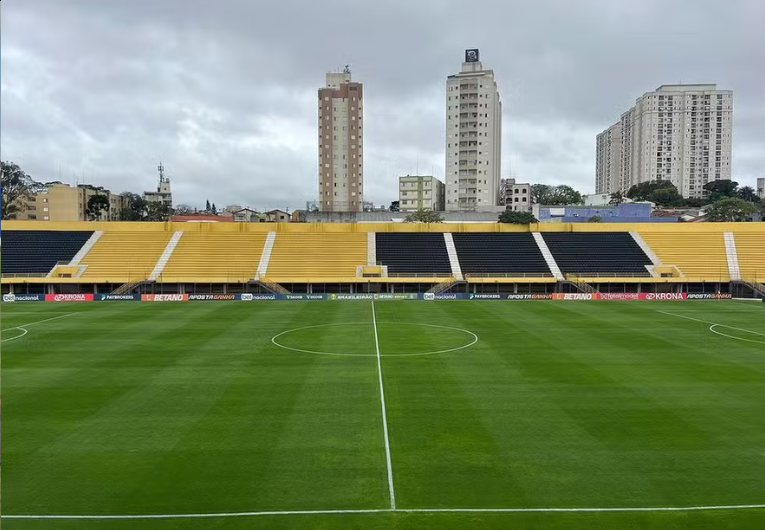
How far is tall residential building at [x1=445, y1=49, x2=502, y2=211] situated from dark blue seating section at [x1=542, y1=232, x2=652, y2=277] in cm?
5306

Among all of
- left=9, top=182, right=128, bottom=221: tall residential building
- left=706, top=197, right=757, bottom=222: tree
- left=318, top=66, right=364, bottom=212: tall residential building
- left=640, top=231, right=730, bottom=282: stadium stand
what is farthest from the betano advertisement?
left=318, top=66, right=364, bottom=212: tall residential building

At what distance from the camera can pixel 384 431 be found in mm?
14992

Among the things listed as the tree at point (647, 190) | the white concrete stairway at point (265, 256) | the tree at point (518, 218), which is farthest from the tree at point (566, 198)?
the white concrete stairway at point (265, 256)

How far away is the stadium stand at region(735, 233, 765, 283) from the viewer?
177ft

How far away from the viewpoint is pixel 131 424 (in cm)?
1559

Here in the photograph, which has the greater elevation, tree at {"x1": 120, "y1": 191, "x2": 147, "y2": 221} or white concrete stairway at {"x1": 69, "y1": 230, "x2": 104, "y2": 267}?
tree at {"x1": 120, "y1": 191, "x2": 147, "y2": 221}

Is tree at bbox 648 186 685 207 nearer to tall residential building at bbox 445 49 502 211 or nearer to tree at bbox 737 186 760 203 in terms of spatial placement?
tree at bbox 737 186 760 203

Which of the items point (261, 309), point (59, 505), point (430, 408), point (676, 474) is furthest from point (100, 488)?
point (261, 309)

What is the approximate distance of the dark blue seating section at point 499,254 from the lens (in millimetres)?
56375

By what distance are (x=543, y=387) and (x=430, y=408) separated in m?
4.73

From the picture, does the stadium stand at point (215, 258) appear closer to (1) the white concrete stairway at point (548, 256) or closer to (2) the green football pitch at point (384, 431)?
(2) the green football pitch at point (384, 431)

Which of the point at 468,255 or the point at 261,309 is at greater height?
the point at 468,255

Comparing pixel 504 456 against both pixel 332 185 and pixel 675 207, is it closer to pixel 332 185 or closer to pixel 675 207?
pixel 332 185

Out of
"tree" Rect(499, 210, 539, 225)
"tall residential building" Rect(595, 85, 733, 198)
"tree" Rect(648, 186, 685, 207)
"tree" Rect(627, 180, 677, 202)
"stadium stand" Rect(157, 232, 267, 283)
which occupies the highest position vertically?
"tall residential building" Rect(595, 85, 733, 198)
